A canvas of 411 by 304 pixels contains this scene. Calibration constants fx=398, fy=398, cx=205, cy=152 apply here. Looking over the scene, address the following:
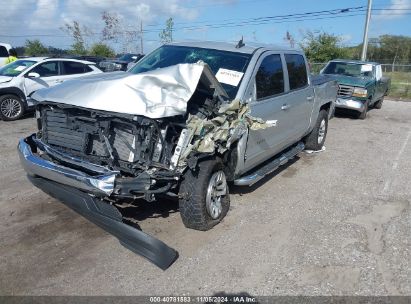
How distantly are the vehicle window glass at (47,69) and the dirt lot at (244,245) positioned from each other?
17.7ft

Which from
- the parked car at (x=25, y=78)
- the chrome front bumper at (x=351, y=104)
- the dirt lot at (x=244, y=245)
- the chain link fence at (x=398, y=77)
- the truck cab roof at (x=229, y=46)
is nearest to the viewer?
the dirt lot at (x=244, y=245)

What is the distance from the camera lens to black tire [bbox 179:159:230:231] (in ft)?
13.3

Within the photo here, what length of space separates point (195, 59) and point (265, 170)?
1778 millimetres

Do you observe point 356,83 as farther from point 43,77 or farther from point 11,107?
point 11,107

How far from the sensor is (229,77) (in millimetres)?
4859

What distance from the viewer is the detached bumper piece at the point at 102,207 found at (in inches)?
140

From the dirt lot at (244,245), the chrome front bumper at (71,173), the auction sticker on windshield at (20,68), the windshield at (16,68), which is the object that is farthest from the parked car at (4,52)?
the chrome front bumper at (71,173)

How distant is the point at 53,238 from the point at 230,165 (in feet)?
6.85

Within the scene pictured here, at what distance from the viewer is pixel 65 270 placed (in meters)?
3.59

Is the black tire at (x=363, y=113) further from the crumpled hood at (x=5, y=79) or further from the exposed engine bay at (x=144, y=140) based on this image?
the crumpled hood at (x=5, y=79)

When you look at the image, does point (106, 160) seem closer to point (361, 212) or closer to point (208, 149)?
point (208, 149)

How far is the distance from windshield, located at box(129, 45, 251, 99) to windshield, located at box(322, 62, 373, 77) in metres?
9.76

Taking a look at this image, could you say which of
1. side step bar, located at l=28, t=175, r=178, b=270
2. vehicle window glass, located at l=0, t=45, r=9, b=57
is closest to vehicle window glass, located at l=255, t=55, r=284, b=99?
side step bar, located at l=28, t=175, r=178, b=270

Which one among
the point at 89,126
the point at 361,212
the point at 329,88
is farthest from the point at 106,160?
the point at 329,88
